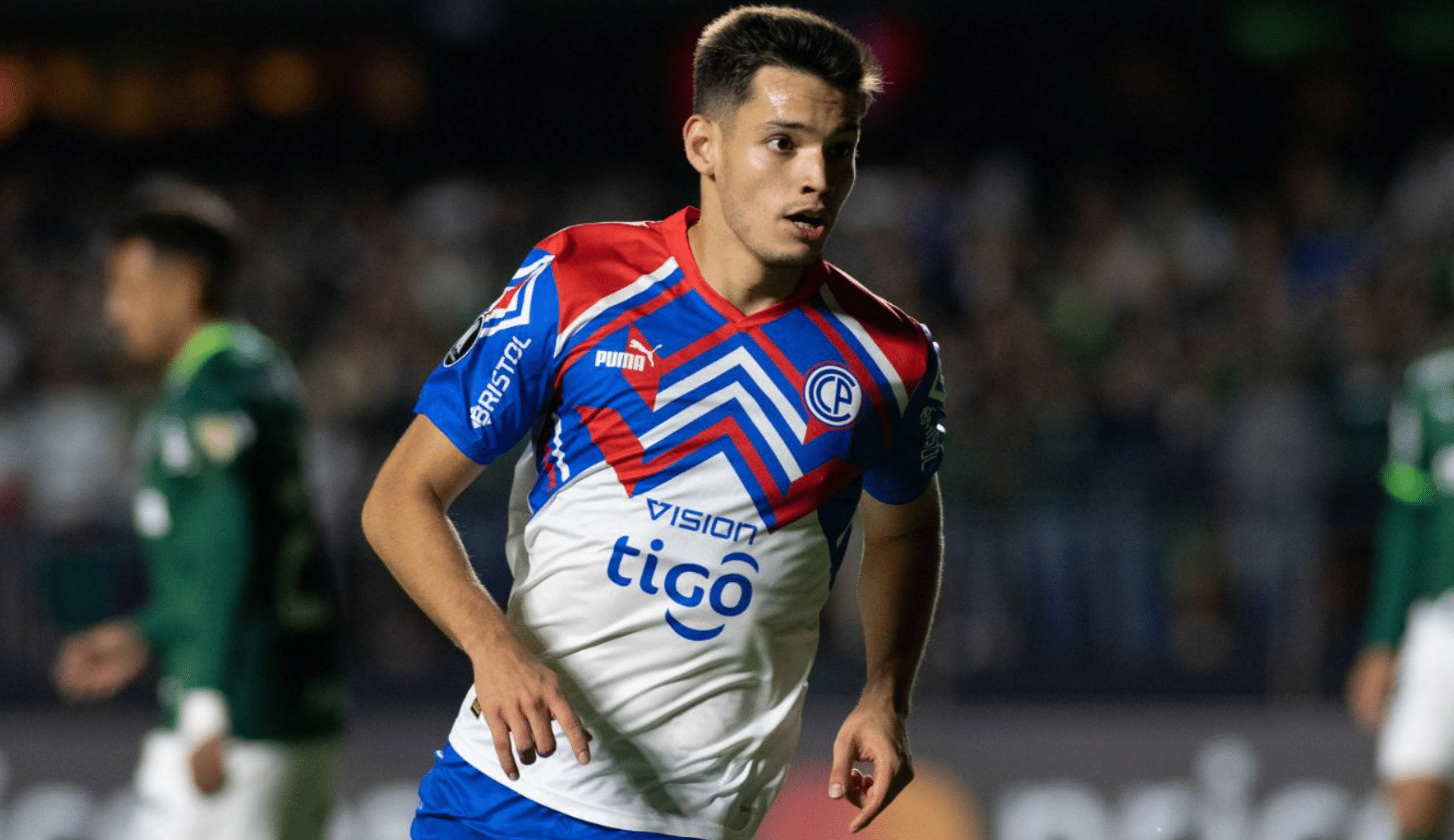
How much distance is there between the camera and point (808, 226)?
3162mm

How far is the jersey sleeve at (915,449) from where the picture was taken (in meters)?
3.37

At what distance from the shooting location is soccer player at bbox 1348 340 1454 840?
637 cm

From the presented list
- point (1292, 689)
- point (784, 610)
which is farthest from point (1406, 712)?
point (784, 610)

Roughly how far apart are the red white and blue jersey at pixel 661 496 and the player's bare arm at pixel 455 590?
2.5 inches

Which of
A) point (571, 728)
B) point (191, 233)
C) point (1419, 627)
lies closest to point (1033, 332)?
point (1419, 627)

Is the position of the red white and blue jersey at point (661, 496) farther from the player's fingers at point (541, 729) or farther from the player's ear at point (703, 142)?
the player's fingers at point (541, 729)

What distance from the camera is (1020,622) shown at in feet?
28.6

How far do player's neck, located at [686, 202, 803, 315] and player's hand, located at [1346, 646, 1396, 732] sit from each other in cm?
371

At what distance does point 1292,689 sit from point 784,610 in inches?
233

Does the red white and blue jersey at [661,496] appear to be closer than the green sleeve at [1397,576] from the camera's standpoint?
Yes

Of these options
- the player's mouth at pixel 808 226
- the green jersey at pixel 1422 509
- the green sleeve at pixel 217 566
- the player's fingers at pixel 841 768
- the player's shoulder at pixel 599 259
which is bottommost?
the player's fingers at pixel 841 768

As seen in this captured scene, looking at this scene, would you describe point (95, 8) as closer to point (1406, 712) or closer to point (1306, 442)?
point (1306, 442)

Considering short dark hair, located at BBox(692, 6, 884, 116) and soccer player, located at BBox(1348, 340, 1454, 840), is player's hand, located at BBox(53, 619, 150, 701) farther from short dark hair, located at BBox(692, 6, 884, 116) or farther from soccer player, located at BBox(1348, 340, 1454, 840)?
soccer player, located at BBox(1348, 340, 1454, 840)

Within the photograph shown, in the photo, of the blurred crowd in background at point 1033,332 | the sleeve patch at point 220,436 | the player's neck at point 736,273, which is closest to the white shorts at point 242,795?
the sleeve patch at point 220,436
